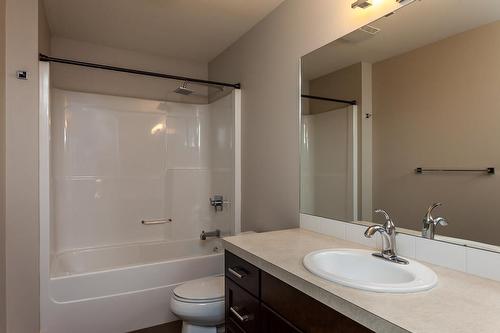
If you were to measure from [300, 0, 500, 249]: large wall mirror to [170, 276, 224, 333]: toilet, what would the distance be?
2.68 feet

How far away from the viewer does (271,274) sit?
4.07ft

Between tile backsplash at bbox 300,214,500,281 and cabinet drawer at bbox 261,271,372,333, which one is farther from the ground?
tile backsplash at bbox 300,214,500,281

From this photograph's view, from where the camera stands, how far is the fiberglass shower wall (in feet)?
9.53

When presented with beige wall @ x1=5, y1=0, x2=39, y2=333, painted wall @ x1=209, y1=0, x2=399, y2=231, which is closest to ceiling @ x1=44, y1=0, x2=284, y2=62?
painted wall @ x1=209, y1=0, x2=399, y2=231

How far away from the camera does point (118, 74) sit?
3193 mm

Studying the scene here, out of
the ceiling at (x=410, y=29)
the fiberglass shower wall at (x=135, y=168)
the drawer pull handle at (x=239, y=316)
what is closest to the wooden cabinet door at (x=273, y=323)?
the drawer pull handle at (x=239, y=316)

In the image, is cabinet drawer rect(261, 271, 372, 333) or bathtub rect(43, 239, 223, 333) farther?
bathtub rect(43, 239, 223, 333)

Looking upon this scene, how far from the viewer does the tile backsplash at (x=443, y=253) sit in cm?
108

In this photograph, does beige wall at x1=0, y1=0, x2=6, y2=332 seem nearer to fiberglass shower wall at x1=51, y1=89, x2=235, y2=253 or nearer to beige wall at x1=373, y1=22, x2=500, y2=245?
fiberglass shower wall at x1=51, y1=89, x2=235, y2=253

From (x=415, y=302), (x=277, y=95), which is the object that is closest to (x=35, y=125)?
(x=277, y=95)

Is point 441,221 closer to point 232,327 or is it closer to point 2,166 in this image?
point 232,327

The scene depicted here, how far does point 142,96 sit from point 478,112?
2994 millimetres

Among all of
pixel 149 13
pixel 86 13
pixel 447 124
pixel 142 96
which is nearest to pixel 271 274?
pixel 447 124

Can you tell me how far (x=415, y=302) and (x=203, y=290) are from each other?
1.44 meters
